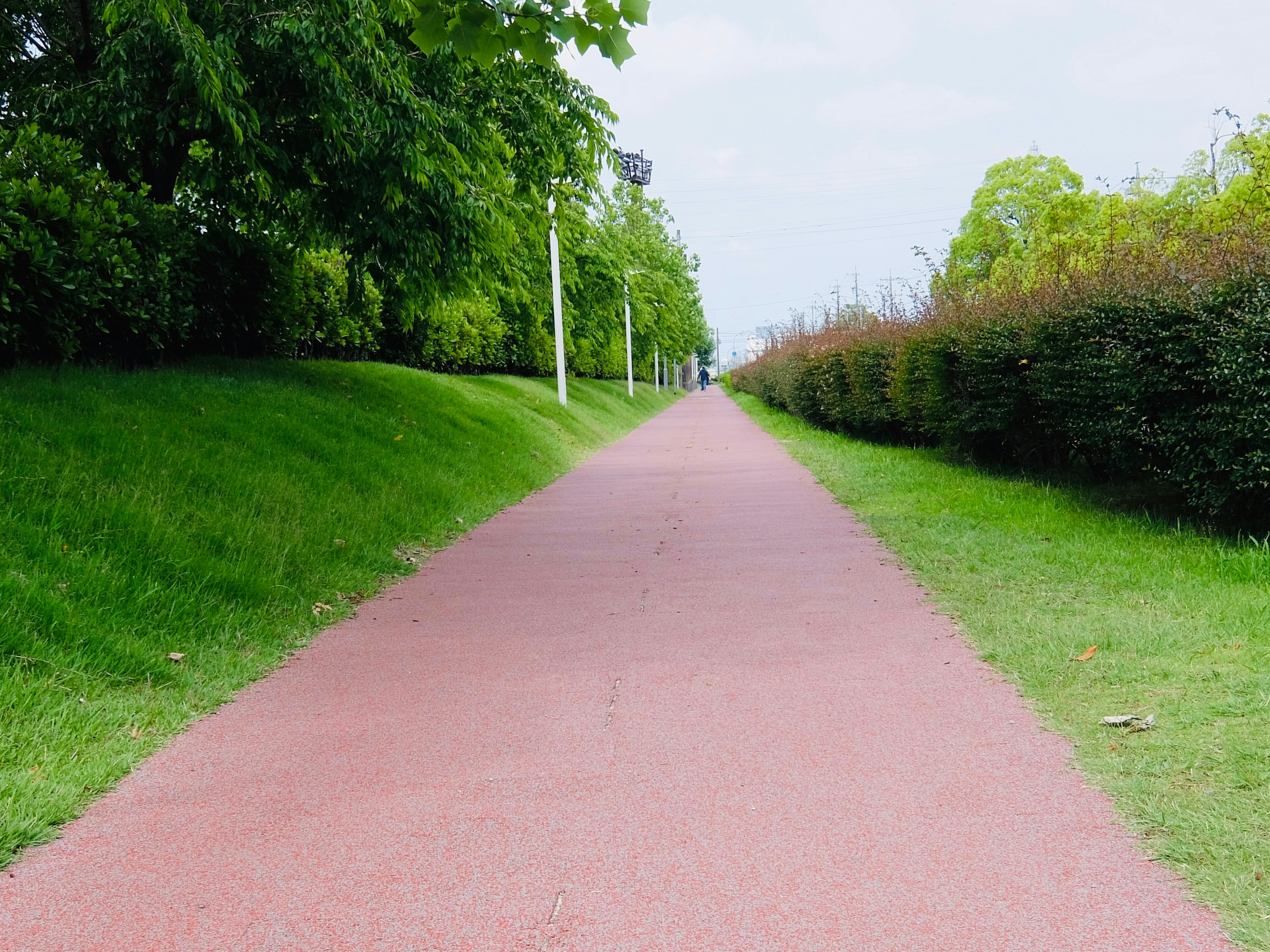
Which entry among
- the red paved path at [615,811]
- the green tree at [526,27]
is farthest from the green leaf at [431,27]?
the red paved path at [615,811]

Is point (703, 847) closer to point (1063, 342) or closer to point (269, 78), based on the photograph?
point (1063, 342)

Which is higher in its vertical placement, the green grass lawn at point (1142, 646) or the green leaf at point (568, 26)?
the green leaf at point (568, 26)

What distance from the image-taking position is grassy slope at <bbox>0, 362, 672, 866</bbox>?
173 inches

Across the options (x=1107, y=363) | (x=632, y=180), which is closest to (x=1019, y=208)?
(x=632, y=180)

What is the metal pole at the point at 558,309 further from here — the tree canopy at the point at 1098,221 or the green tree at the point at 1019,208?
the green tree at the point at 1019,208

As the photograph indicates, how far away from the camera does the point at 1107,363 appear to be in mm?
9445

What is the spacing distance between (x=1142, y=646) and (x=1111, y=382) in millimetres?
4740

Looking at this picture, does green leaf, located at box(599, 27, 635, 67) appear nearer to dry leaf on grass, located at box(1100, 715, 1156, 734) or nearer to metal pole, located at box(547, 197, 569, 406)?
dry leaf on grass, located at box(1100, 715, 1156, 734)

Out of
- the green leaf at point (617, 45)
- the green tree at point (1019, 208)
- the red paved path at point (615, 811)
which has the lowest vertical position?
the red paved path at point (615, 811)

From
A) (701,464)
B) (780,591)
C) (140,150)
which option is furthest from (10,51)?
(701,464)

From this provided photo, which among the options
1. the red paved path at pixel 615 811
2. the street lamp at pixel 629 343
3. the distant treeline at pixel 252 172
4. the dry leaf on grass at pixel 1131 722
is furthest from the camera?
the street lamp at pixel 629 343

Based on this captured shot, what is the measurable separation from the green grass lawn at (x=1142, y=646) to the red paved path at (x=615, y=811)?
164 mm

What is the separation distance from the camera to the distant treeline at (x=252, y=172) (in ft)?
30.2

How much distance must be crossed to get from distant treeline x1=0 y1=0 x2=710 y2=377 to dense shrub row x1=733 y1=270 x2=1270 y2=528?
18.6 feet
